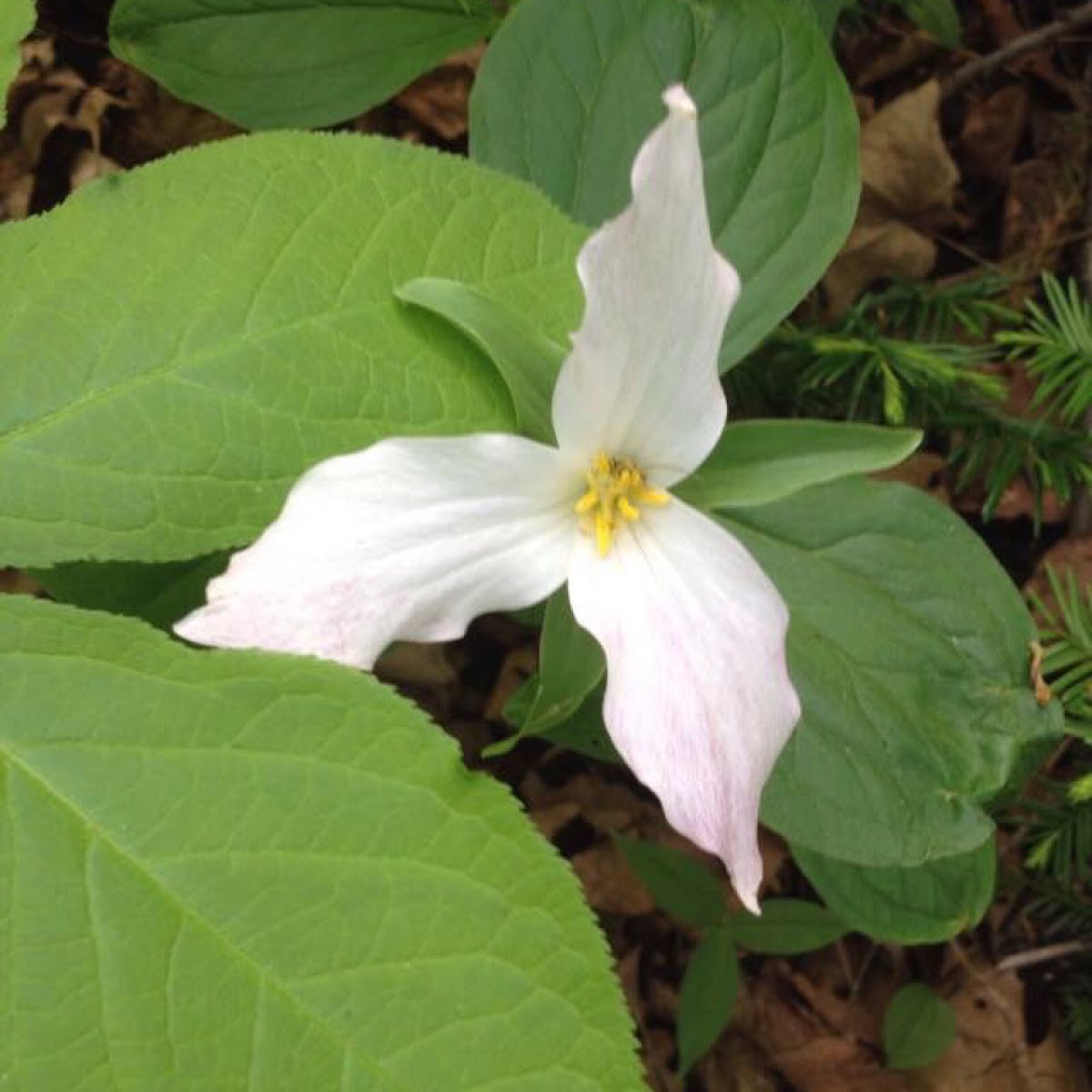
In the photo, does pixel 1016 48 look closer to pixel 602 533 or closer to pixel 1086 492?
pixel 1086 492

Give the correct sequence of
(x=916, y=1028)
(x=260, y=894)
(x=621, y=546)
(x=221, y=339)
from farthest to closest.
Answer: (x=916, y=1028), (x=621, y=546), (x=221, y=339), (x=260, y=894)

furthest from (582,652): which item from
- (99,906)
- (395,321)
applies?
(99,906)

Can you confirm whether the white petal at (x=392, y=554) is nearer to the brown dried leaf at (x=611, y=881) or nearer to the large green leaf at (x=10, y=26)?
the large green leaf at (x=10, y=26)

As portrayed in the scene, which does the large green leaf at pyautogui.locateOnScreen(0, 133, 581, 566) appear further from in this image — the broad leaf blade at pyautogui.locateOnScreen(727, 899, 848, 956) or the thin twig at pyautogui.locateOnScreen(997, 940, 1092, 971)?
the thin twig at pyautogui.locateOnScreen(997, 940, 1092, 971)

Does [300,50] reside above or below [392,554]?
above

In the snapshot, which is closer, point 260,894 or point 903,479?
point 260,894

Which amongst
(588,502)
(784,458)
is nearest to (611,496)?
(588,502)

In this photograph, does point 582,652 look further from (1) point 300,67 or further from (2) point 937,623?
(1) point 300,67
